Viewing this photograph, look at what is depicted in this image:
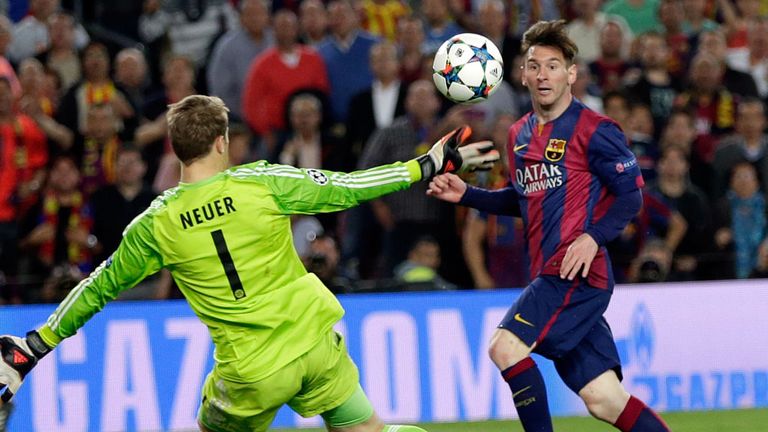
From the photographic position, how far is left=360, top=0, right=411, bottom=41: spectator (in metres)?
13.8

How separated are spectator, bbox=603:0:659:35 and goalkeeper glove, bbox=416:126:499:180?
828 cm

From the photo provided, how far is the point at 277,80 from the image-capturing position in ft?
40.8

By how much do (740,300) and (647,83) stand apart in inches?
122

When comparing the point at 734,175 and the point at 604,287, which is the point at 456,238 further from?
the point at 604,287

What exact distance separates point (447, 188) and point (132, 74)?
6325 mm

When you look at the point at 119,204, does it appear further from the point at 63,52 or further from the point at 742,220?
the point at 742,220

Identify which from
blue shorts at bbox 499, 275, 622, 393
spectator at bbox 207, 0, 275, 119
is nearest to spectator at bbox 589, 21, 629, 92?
spectator at bbox 207, 0, 275, 119

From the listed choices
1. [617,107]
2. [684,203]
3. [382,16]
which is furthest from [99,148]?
[684,203]

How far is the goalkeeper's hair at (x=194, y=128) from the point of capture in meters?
5.68

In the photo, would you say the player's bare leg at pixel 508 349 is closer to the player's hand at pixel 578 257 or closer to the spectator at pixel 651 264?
A: the player's hand at pixel 578 257

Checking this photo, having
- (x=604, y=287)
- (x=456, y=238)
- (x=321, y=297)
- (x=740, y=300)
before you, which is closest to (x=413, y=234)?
(x=456, y=238)

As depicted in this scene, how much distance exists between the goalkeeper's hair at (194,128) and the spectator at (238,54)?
22.6ft

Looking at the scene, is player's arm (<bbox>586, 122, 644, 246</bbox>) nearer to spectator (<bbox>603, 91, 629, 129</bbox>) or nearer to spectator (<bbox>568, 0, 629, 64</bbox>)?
spectator (<bbox>603, 91, 629, 129</bbox>)

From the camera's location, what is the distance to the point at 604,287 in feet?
21.9
